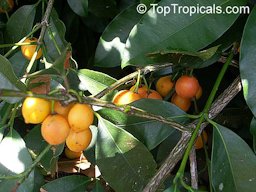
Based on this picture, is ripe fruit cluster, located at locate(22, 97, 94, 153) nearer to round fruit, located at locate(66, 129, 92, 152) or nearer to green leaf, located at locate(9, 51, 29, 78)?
round fruit, located at locate(66, 129, 92, 152)

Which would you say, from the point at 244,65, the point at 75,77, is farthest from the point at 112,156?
the point at 244,65

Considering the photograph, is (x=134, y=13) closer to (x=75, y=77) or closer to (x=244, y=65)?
(x=75, y=77)

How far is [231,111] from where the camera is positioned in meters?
1.31

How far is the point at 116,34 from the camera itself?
1262 mm

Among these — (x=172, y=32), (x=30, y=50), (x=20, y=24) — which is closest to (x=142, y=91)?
(x=172, y=32)

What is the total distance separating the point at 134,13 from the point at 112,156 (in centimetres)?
38

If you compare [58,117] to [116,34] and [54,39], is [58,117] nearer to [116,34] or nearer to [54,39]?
[54,39]

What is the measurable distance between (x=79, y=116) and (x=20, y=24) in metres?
0.62

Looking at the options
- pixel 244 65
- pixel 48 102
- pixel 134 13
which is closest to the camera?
pixel 48 102

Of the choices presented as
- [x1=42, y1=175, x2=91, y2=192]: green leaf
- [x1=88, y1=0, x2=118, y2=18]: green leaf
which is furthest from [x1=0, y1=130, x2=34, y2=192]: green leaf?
[x1=88, y1=0, x2=118, y2=18]: green leaf

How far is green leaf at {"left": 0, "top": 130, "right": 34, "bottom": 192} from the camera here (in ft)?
3.36

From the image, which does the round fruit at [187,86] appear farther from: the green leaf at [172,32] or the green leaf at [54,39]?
the green leaf at [54,39]

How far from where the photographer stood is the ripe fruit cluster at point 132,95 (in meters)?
1.08

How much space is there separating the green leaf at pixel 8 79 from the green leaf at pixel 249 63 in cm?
42
